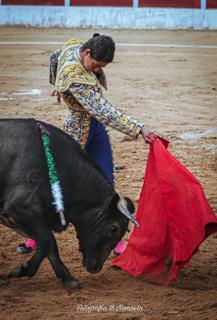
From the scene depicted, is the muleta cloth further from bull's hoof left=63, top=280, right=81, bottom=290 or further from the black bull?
bull's hoof left=63, top=280, right=81, bottom=290

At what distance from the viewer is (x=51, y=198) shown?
3.79 m

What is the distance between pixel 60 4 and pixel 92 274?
42.3 feet

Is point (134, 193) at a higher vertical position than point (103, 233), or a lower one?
lower

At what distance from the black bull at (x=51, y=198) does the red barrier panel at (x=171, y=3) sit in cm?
1271

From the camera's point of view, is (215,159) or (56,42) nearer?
(215,159)

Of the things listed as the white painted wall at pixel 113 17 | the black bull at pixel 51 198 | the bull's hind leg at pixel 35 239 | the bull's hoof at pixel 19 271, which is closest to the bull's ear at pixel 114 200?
the black bull at pixel 51 198

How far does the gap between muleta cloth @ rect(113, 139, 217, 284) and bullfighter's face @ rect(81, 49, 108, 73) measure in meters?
0.57

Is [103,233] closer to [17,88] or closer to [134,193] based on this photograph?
[134,193]

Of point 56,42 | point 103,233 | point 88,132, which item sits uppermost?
point 88,132

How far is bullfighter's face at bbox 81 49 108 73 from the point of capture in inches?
159

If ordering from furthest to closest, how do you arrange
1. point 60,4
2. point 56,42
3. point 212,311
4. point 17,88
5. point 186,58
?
1. point 60,4
2. point 56,42
3. point 186,58
4. point 17,88
5. point 212,311

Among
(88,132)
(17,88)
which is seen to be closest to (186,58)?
(17,88)

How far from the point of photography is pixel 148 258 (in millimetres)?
4207

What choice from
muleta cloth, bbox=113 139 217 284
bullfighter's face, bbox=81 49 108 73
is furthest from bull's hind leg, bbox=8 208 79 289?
bullfighter's face, bbox=81 49 108 73
